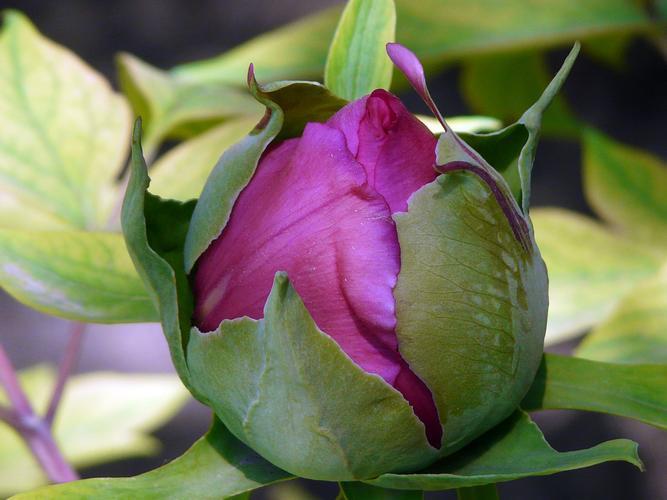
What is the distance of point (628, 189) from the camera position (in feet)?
2.23

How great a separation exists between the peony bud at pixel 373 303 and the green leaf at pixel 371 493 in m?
0.01

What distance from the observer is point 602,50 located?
873 mm

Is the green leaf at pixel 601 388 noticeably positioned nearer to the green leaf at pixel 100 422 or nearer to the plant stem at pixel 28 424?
the plant stem at pixel 28 424

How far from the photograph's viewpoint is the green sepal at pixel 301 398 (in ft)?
0.98

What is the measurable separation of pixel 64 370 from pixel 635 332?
34 centimetres

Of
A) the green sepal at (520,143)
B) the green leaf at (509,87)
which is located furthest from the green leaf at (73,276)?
the green leaf at (509,87)

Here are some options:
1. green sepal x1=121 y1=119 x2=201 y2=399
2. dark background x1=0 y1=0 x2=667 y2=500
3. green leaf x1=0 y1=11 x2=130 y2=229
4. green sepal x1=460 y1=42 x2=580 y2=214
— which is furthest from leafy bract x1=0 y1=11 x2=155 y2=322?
dark background x1=0 y1=0 x2=667 y2=500

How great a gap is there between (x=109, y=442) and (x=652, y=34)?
576 mm

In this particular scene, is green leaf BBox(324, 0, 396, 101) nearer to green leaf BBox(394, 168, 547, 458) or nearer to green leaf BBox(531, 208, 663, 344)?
green leaf BBox(394, 168, 547, 458)

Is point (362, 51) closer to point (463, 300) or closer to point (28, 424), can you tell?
point (463, 300)

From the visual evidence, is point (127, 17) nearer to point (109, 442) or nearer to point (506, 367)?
point (109, 442)

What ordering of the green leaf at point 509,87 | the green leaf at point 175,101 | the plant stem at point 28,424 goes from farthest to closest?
1. the green leaf at point 509,87
2. the green leaf at point 175,101
3. the plant stem at point 28,424

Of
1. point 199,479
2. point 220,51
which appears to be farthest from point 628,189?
point 220,51

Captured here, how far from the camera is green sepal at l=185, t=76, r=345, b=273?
35 cm
